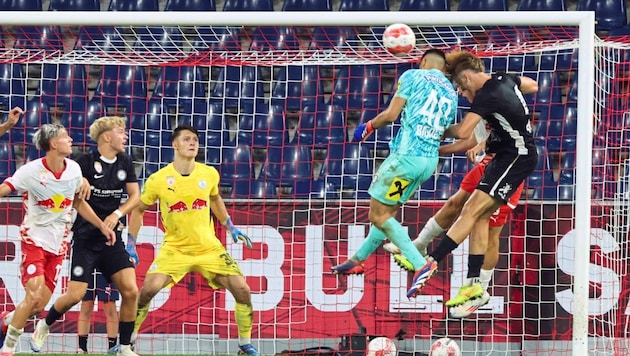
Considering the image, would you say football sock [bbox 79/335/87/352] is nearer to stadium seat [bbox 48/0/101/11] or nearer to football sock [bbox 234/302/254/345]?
football sock [bbox 234/302/254/345]

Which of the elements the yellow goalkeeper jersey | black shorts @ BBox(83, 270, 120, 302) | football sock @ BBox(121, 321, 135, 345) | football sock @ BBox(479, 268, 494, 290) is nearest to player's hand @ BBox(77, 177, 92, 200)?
the yellow goalkeeper jersey

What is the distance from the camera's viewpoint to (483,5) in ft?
46.0

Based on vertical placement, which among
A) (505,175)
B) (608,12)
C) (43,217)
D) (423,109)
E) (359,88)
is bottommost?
(43,217)

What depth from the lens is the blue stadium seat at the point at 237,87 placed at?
13078 millimetres

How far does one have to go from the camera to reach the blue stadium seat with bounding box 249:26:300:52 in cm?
1291

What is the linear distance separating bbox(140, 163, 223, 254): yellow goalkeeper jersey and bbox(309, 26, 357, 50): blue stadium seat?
3.25m

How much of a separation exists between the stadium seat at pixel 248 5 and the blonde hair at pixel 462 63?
5599 millimetres

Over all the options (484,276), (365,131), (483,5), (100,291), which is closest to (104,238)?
(100,291)

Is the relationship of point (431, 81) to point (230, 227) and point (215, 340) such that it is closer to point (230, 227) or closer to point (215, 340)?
point (230, 227)

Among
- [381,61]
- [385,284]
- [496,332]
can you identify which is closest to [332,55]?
[381,61]

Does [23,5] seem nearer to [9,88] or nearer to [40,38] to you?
[40,38]

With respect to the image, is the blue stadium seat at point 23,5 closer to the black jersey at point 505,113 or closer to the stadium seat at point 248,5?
the stadium seat at point 248,5

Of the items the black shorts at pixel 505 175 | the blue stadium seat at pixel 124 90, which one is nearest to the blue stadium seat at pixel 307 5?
the blue stadium seat at pixel 124 90

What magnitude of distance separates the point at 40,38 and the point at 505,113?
611 cm
